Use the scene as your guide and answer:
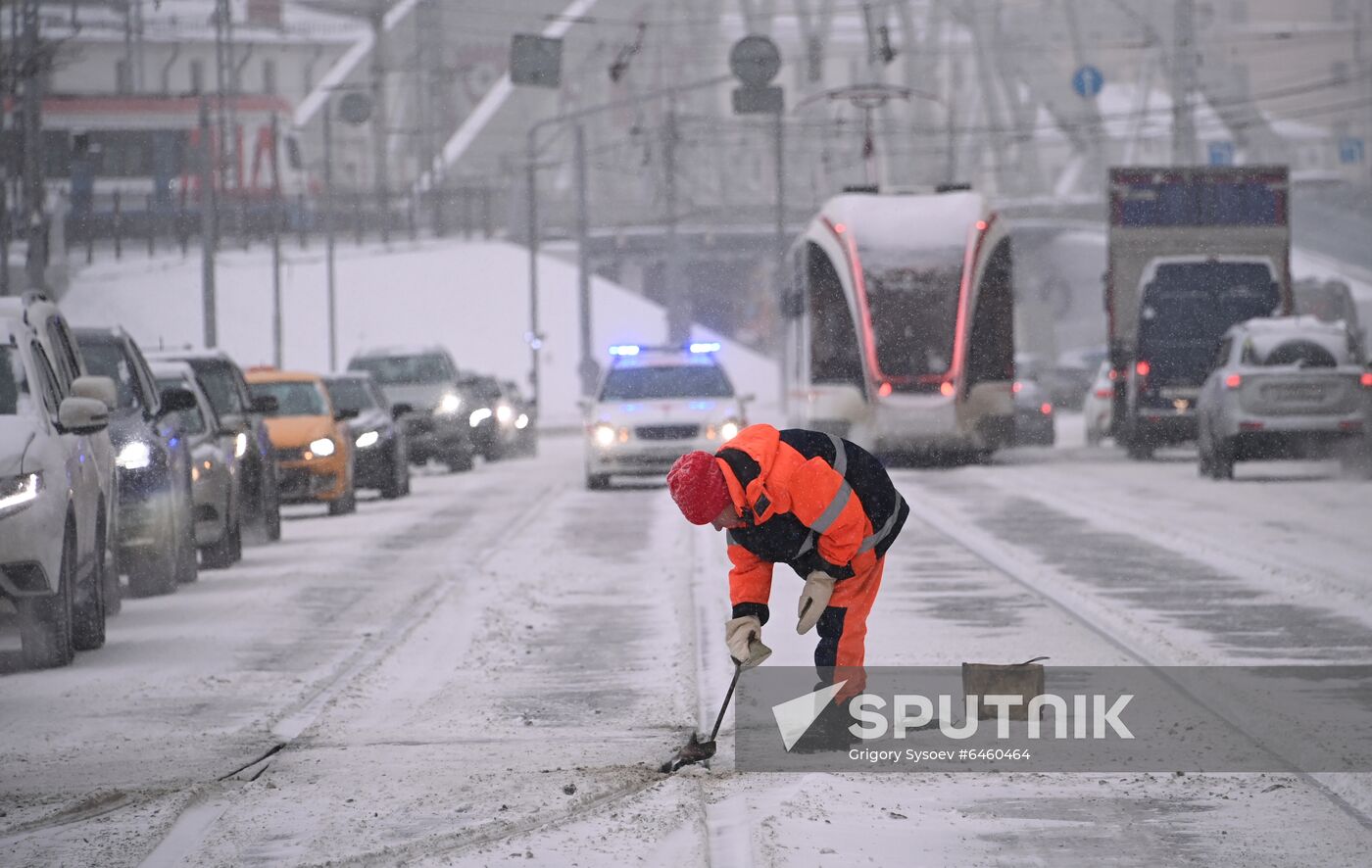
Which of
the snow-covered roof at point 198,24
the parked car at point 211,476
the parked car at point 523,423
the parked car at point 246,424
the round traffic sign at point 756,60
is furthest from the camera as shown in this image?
the snow-covered roof at point 198,24

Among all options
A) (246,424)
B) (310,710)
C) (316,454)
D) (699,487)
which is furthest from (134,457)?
(699,487)

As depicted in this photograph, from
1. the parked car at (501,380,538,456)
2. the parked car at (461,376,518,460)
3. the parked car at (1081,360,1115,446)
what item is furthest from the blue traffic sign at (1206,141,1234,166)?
the parked car at (461,376,518,460)

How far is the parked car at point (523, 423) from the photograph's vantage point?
40.2m

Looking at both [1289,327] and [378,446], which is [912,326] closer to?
[1289,327]

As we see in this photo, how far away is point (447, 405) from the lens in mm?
33375

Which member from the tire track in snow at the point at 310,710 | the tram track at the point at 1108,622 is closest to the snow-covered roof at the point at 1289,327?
the tram track at the point at 1108,622

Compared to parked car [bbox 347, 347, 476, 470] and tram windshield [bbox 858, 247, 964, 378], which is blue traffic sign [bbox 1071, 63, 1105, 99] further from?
tram windshield [bbox 858, 247, 964, 378]

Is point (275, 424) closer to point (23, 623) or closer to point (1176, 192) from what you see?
point (23, 623)

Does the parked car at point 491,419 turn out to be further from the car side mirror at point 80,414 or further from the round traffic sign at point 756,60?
the car side mirror at point 80,414

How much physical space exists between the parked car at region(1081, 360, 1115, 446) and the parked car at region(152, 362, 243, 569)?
2186cm

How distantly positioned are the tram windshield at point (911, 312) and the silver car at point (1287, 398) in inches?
171

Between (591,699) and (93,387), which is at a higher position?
(93,387)

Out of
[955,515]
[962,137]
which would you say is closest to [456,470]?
[955,515]

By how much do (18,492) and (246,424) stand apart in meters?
7.76
